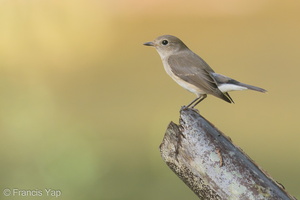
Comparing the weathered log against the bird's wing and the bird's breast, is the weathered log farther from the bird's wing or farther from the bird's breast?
the bird's breast

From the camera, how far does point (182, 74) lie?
4.27 meters

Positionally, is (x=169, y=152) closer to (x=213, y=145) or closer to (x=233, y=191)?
(x=213, y=145)

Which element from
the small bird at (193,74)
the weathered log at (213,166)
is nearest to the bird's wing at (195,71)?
the small bird at (193,74)

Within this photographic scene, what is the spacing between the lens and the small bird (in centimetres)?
404

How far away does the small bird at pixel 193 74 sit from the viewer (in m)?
4.04

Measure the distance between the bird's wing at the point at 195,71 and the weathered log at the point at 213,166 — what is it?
1.39 meters

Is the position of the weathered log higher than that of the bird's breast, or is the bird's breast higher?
the bird's breast

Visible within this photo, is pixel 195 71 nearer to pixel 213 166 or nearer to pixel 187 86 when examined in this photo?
pixel 187 86

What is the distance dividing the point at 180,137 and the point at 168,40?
2.20 metres

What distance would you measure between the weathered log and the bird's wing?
54.8 inches

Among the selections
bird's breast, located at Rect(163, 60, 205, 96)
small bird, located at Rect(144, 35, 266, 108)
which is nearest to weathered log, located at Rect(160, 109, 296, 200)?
small bird, located at Rect(144, 35, 266, 108)

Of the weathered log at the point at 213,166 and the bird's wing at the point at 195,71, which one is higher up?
the bird's wing at the point at 195,71

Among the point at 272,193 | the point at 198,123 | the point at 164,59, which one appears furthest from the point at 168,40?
the point at 272,193

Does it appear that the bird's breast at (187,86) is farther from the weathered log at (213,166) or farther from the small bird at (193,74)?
the weathered log at (213,166)
